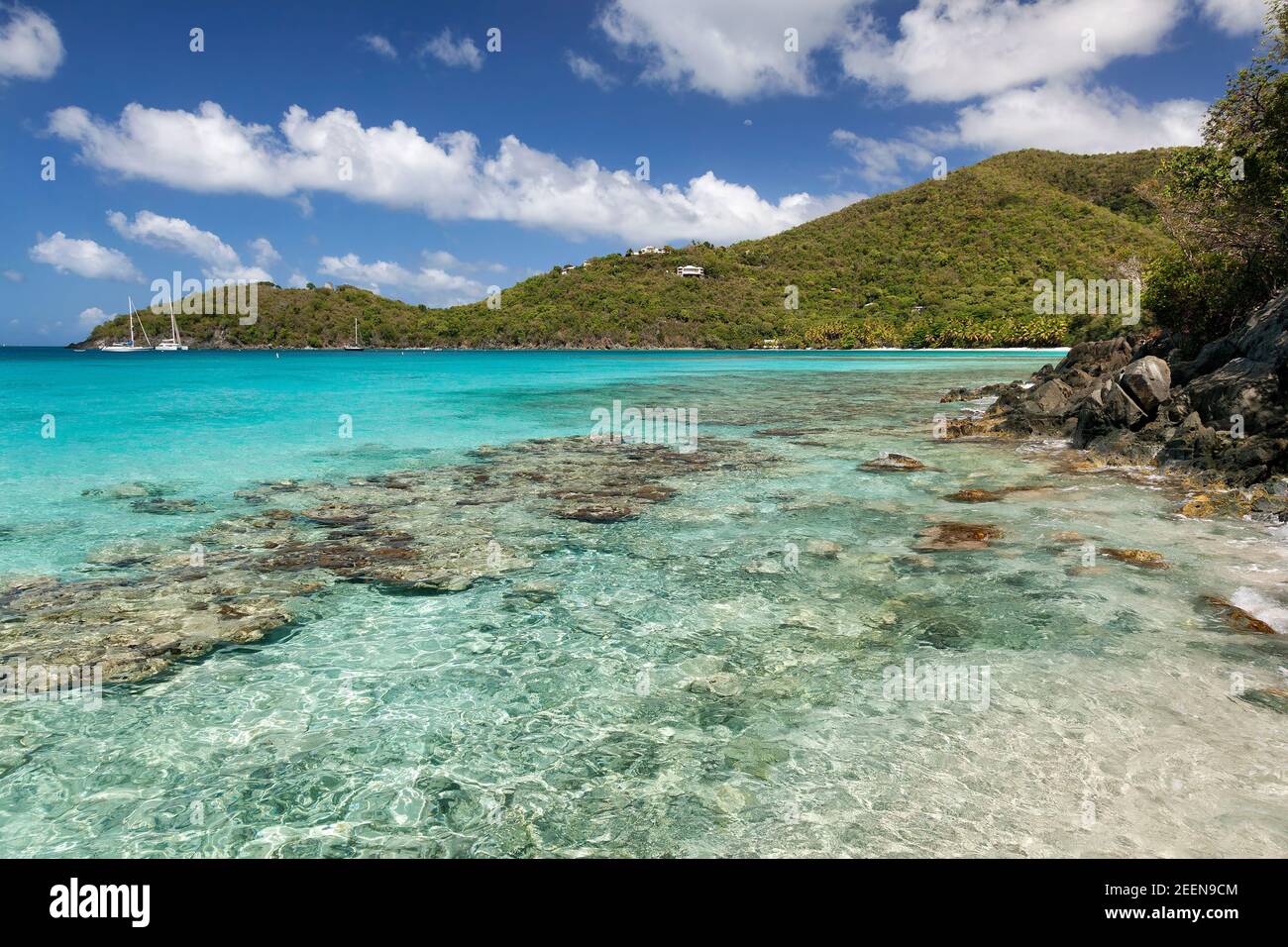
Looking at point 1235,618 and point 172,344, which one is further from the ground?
point 172,344

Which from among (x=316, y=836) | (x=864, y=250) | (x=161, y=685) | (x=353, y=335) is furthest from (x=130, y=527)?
(x=353, y=335)

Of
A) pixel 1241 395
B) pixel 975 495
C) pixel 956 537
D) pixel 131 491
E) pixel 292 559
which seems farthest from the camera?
pixel 131 491

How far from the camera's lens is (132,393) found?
163 ft

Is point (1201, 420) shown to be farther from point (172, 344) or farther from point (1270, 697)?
point (172, 344)

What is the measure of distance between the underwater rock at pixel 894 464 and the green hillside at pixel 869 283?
2991 inches

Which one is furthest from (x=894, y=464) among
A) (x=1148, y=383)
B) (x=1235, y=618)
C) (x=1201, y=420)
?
(x=1235, y=618)

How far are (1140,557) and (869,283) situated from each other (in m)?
152

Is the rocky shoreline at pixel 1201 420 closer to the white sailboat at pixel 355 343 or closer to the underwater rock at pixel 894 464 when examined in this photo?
the underwater rock at pixel 894 464

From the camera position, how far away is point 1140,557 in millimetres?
10406

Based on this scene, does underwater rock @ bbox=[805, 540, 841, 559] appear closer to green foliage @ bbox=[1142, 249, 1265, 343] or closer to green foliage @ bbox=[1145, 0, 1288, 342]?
green foliage @ bbox=[1145, 0, 1288, 342]

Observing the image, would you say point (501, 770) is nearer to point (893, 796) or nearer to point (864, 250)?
point (893, 796)

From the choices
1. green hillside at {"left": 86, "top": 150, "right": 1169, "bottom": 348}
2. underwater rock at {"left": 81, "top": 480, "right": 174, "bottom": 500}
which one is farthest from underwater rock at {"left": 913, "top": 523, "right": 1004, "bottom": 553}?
green hillside at {"left": 86, "top": 150, "right": 1169, "bottom": 348}

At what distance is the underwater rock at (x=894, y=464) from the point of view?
59.2 ft

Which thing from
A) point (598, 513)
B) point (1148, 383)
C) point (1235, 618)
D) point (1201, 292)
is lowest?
point (1235, 618)
